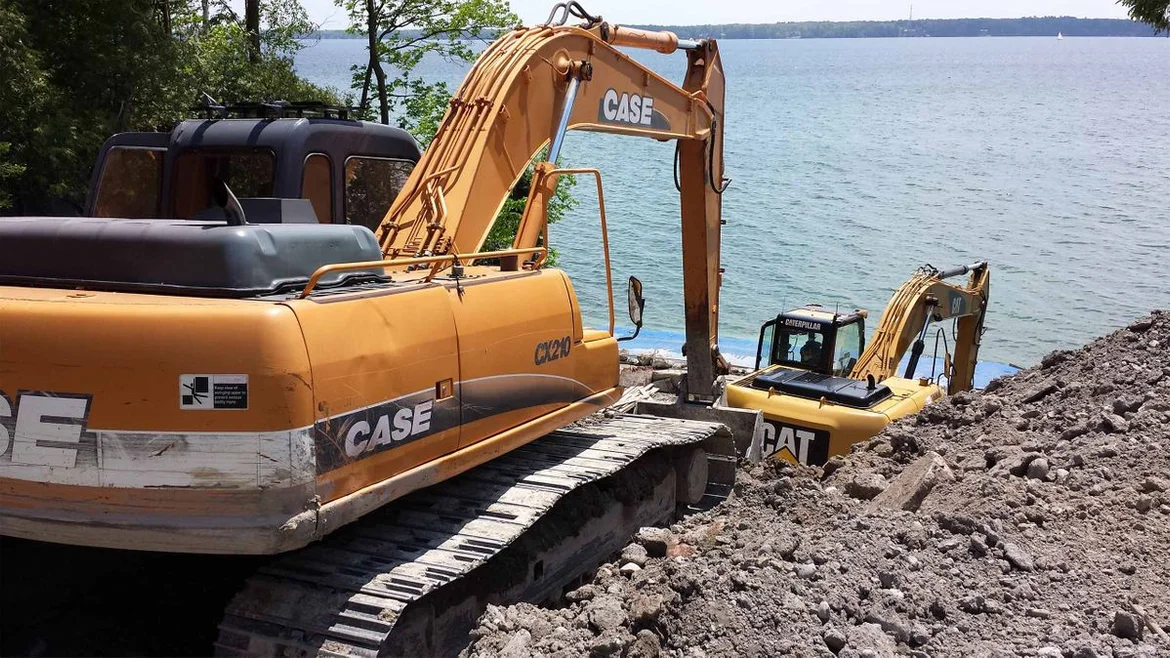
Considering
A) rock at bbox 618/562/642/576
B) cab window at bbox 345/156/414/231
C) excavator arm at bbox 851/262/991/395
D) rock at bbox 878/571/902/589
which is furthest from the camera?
excavator arm at bbox 851/262/991/395

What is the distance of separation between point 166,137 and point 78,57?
9.88 meters

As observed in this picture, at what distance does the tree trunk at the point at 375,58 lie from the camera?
21891 millimetres

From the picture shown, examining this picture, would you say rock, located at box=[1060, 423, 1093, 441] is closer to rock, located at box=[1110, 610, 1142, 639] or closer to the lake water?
rock, located at box=[1110, 610, 1142, 639]

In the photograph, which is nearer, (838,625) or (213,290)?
(213,290)

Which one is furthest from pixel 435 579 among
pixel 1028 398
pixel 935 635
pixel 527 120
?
pixel 1028 398

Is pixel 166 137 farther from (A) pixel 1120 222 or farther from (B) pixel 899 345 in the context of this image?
(A) pixel 1120 222

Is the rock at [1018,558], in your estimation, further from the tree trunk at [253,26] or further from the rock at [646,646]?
the tree trunk at [253,26]

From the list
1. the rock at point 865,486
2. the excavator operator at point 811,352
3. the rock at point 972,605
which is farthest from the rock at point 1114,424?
the excavator operator at point 811,352

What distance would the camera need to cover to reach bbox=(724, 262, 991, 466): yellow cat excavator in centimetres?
1078

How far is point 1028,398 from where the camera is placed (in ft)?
29.2

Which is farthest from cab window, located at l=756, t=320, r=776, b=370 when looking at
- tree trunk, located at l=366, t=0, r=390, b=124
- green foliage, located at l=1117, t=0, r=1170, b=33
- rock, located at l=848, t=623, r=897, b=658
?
tree trunk, located at l=366, t=0, r=390, b=124

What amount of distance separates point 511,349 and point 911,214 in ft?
133

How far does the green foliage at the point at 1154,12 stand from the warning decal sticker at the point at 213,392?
10.7 m

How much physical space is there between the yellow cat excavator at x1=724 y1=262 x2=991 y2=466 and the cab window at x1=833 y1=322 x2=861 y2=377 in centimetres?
1
